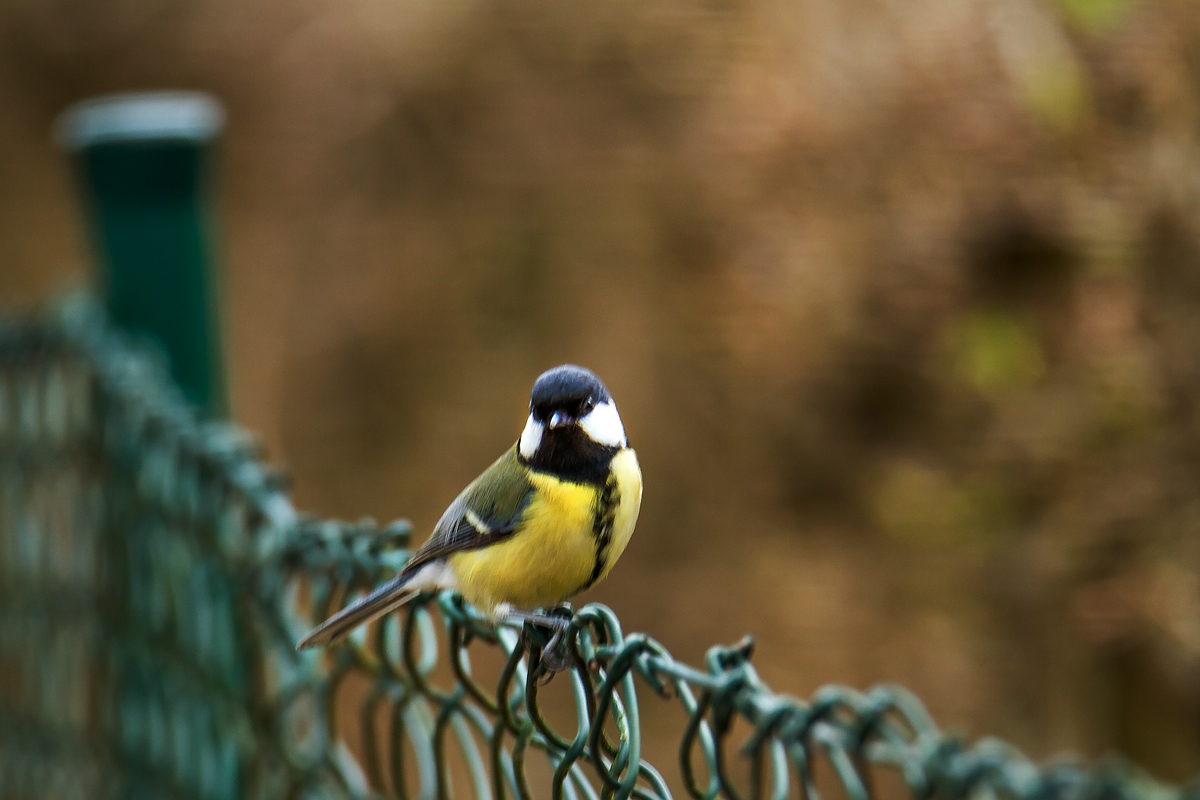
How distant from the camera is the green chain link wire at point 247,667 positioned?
32.1 inches

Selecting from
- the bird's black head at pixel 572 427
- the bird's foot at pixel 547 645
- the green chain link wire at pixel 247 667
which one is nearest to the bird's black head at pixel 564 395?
the bird's black head at pixel 572 427

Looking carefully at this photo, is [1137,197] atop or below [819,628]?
atop

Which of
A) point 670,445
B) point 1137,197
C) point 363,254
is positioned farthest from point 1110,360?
point 363,254

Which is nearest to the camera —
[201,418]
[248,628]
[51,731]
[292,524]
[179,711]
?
[292,524]

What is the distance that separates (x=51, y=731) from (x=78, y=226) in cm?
294

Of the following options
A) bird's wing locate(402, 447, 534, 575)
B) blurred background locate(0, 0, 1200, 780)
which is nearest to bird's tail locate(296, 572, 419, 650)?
bird's wing locate(402, 447, 534, 575)

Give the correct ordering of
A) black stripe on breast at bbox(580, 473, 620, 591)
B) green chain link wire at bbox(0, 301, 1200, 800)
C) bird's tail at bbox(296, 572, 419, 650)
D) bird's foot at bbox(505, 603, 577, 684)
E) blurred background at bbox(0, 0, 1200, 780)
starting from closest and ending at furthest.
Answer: green chain link wire at bbox(0, 301, 1200, 800)
bird's foot at bbox(505, 603, 577, 684)
bird's tail at bbox(296, 572, 419, 650)
black stripe on breast at bbox(580, 473, 620, 591)
blurred background at bbox(0, 0, 1200, 780)

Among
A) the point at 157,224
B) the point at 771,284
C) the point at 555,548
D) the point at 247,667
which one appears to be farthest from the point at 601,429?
the point at 771,284

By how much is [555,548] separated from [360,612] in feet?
0.71

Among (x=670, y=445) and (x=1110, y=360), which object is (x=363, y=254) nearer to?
(x=670, y=445)

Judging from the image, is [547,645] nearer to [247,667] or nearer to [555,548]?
[555,548]

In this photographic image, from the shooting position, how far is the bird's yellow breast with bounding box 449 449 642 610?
1359mm

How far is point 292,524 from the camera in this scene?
1380mm

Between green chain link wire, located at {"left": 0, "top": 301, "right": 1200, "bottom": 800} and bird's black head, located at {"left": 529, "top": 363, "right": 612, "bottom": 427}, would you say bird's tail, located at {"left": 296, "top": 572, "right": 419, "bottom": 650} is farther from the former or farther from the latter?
bird's black head, located at {"left": 529, "top": 363, "right": 612, "bottom": 427}
